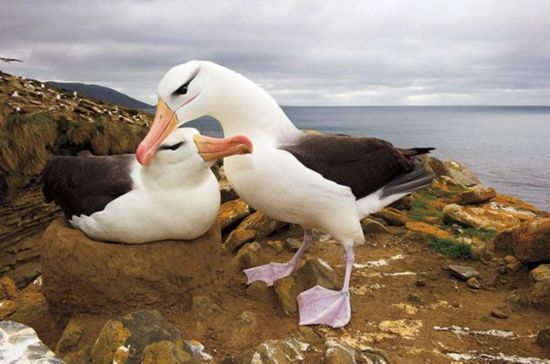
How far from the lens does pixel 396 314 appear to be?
4258mm

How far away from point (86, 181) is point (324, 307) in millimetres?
2126

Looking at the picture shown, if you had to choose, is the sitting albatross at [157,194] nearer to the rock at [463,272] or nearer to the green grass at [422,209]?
the rock at [463,272]

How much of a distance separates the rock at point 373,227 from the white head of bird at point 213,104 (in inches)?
94.3

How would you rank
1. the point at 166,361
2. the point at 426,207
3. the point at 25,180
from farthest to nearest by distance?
the point at 25,180, the point at 426,207, the point at 166,361

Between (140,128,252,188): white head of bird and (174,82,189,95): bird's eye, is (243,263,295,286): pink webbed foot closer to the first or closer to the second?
(140,128,252,188): white head of bird

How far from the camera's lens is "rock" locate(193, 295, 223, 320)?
12.3ft

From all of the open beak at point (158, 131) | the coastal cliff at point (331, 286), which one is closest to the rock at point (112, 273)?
the coastal cliff at point (331, 286)

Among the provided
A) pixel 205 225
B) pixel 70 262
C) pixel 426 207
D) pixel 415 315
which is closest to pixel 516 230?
pixel 415 315

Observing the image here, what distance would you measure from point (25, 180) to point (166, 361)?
22.4 ft

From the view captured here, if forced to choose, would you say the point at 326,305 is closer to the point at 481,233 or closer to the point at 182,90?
the point at 182,90

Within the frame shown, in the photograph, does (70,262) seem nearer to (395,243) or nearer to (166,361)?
(166,361)

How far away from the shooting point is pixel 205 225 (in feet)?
12.5

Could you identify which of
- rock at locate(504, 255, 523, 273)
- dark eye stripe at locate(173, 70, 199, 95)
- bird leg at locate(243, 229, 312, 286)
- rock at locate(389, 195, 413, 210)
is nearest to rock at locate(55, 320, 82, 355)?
bird leg at locate(243, 229, 312, 286)

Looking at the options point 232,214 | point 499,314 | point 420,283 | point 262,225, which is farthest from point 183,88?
point 499,314
